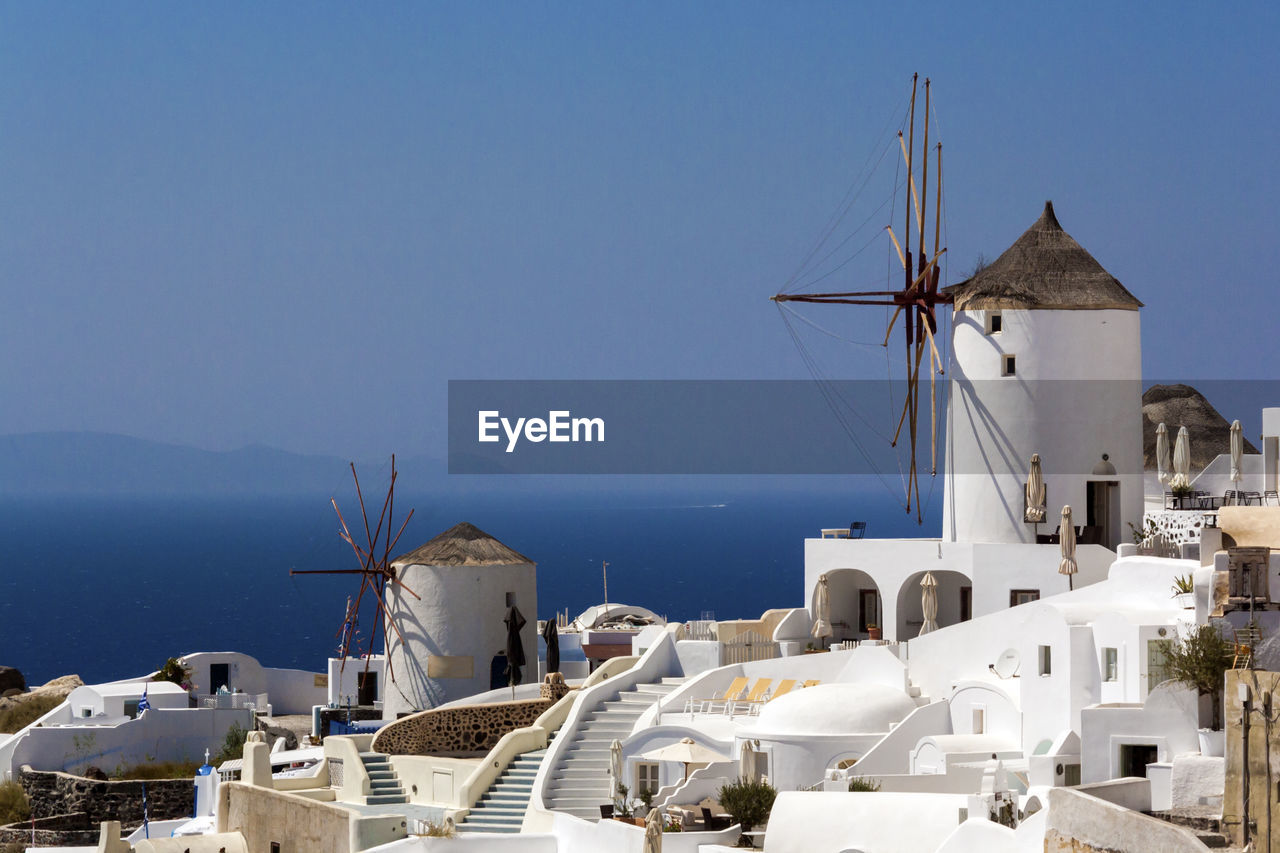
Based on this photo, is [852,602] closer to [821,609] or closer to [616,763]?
[821,609]

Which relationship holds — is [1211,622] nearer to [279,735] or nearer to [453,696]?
[453,696]

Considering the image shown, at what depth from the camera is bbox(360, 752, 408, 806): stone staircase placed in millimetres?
38562

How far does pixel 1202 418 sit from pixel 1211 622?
1888 centimetres

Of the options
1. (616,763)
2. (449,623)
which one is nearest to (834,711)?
(616,763)

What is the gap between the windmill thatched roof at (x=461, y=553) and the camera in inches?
1816

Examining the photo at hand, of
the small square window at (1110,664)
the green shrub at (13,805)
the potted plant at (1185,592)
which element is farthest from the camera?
the green shrub at (13,805)

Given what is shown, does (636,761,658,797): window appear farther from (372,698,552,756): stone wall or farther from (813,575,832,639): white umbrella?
(813,575,832,639): white umbrella

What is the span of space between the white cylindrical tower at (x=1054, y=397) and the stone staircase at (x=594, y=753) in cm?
694

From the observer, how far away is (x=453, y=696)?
1785 inches

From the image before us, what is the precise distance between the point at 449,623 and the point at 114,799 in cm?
805

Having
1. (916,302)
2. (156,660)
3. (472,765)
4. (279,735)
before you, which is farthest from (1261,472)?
(156,660)

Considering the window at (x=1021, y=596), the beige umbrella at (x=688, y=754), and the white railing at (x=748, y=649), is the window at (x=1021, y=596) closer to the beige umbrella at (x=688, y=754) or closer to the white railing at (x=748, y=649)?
the white railing at (x=748, y=649)

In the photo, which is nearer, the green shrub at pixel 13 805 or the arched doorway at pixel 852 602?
Answer: the arched doorway at pixel 852 602

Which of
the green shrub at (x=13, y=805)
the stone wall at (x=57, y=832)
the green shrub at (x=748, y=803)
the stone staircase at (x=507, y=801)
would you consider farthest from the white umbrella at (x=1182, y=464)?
the green shrub at (x=13, y=805)
